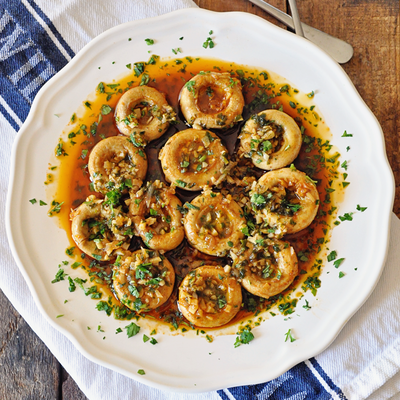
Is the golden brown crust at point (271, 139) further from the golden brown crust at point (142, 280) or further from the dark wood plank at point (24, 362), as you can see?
the dark wood plank at point (24, 362)

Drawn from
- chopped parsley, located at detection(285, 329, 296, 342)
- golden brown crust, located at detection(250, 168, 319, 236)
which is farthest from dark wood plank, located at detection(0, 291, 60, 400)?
golden brown crust, located at detection(250, 168, 319, 236)

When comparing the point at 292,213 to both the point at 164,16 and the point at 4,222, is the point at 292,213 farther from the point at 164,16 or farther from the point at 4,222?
the point at 4,222

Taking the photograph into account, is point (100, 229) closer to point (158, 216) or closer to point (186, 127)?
point (158, 216)

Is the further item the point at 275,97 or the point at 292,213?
the point at 275,97

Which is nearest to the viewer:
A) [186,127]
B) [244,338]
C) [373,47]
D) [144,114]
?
[244,338]

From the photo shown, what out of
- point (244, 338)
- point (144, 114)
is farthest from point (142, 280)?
point (144, 114)

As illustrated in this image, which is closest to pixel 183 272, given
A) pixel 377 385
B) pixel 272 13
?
pixel 377 385
